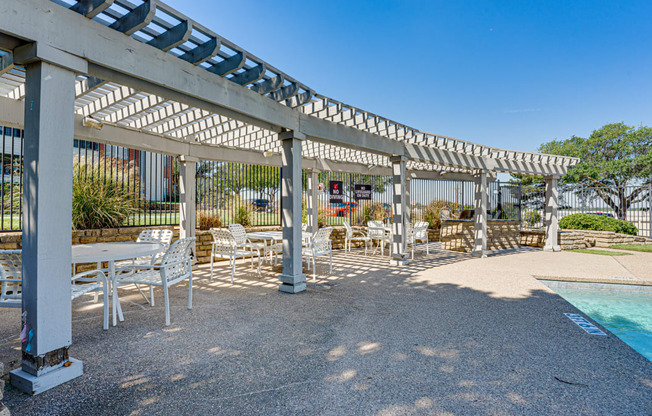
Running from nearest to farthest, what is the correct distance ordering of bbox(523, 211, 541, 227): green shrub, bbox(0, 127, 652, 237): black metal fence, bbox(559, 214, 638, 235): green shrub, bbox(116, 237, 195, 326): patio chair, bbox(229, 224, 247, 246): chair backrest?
bbox(116, 237, 195, 326): patio chair < bbox(0, 127, 652, 237): black metal fence < bbox(229, 224, 247, 246): chair backrest < bbox(559, 214, 638, 235): green shrub < bbox(523, 211, 541, 227): green shrub

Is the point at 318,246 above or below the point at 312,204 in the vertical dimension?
below

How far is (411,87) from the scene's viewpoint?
14594 millimetres

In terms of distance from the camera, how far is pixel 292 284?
15.4 ft

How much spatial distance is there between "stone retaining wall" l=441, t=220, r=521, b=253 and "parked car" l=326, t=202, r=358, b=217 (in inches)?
118

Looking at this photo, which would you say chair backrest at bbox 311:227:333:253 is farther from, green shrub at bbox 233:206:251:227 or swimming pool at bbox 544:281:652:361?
swimming pool at bbox 544:281:652:361

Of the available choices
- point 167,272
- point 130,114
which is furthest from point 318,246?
point 130,114

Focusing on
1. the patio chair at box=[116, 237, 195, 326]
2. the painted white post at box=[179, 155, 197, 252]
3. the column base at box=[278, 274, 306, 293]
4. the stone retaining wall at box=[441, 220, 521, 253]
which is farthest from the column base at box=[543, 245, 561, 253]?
the patio chair at box=[116, 237, 195, 326]

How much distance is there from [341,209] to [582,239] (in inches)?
309

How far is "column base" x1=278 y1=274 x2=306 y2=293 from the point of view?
185 inches

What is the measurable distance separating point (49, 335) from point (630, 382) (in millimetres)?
3984

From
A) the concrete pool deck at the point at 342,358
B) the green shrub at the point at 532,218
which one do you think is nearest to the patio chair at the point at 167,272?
the concrete pool deck at the point at 342,358

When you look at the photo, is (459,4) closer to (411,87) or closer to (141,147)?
(411,87)

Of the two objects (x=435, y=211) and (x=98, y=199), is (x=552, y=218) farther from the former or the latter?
(x=98, y=199)

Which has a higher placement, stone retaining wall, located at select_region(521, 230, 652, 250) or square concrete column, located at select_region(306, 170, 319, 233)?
square concrete column, located at select_region(306, 170, 319, 233)
